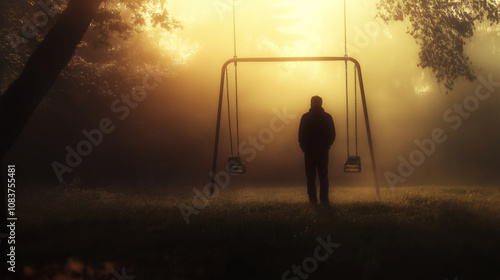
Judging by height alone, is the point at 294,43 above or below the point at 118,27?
above

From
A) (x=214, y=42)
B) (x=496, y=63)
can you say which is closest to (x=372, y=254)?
(x=214, y=42)

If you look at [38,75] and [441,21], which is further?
[441,21]

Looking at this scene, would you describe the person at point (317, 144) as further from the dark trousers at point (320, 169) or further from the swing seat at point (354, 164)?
the swing seat at point (354, 164)

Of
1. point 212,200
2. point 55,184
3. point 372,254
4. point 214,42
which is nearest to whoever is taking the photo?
point 372,254

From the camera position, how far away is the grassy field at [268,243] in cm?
624

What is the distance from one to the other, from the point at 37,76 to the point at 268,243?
4258 mm

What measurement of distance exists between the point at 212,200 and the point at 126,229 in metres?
3.89

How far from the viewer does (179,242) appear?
7.20m

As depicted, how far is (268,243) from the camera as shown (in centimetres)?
684

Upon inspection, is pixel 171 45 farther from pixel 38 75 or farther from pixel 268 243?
pixel 268 243

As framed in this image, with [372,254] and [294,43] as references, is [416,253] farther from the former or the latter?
[294,43]

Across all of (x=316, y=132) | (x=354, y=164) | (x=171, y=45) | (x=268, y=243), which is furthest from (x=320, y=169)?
(x=171, y=45)

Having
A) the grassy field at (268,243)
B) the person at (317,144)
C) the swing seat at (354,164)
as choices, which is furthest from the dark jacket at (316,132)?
the grassy field at (268,243)

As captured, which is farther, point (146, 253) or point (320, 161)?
point (320, 161)
